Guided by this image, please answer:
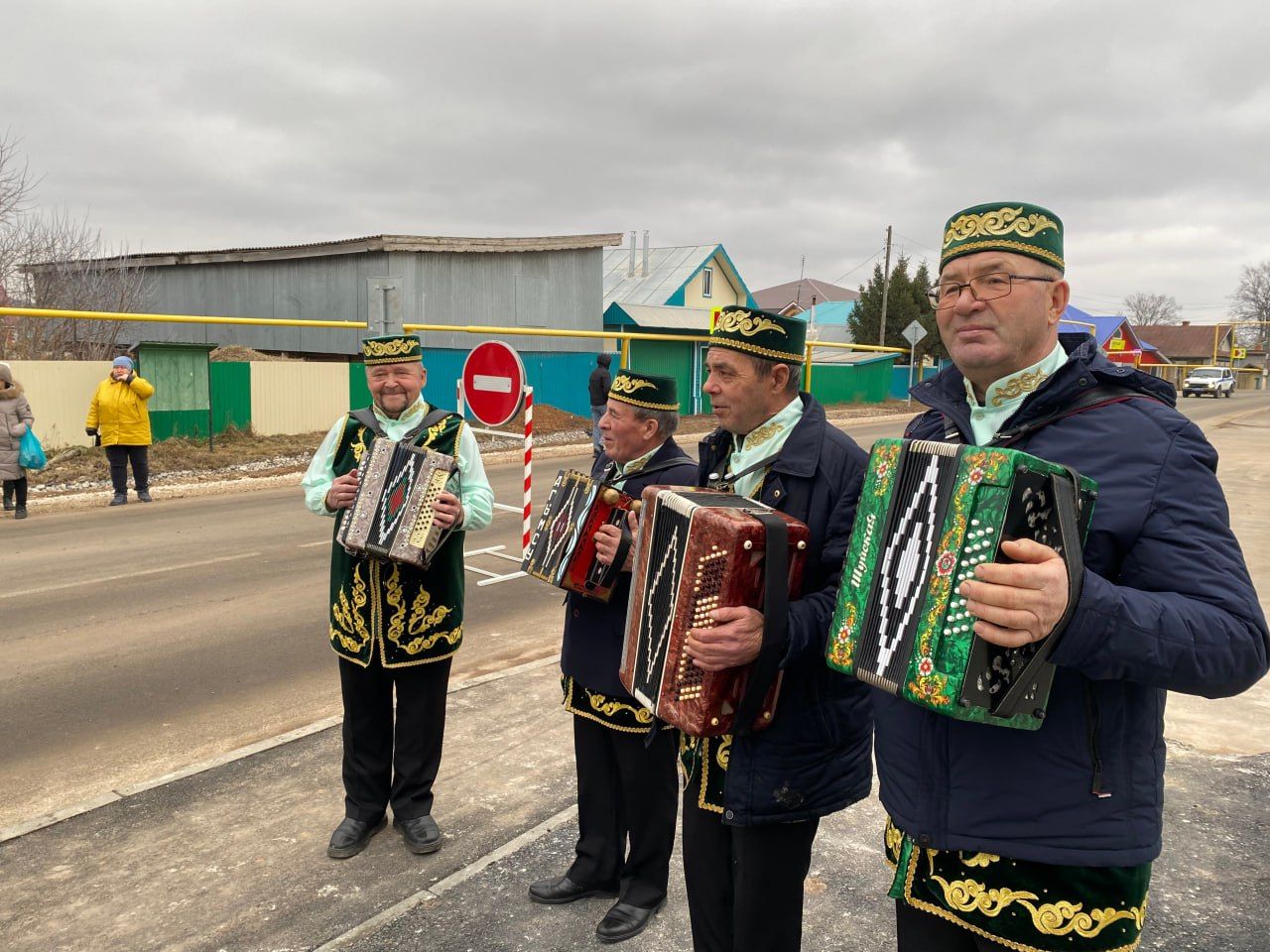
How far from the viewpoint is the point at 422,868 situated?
374 centimetres

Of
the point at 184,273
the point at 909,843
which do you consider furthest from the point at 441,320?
the point at 909,843

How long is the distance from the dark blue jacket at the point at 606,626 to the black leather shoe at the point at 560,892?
776 mm

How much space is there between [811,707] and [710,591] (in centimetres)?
53

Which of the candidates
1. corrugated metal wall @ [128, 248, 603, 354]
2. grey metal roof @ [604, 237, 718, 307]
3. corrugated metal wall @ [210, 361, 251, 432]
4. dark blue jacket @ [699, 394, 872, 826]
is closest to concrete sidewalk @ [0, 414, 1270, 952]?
dark blue jacket @ [699, 394, 872, 826]

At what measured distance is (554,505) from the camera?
3723 millimetres

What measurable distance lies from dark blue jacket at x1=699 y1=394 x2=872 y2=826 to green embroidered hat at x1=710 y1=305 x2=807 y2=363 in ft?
0.95

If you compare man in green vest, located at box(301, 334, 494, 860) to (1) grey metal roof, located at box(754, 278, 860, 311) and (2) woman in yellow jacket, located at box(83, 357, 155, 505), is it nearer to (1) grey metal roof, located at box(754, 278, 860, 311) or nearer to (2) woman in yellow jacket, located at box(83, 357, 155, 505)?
(2) woman in yellow jacket, located at box(83, 357, 155, 505)

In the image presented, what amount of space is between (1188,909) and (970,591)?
8.76 feet

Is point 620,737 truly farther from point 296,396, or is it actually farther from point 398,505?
point 296,396

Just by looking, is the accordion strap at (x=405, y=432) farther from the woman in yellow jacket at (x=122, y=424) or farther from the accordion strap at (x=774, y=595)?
the woman in yellow jacket at (x=122, y=424)

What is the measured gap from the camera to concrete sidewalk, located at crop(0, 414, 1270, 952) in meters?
3.28

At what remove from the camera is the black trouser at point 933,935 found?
2.02m

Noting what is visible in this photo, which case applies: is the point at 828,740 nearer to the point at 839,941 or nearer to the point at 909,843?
the point at 909,843

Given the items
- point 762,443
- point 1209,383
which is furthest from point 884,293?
point 762,443
